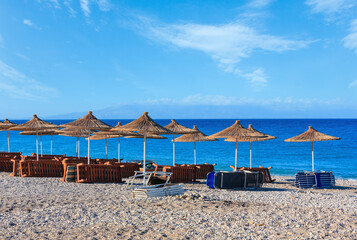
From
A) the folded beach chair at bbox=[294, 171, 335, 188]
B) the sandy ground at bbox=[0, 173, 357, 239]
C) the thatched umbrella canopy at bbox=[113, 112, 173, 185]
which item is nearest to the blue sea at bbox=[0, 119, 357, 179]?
the folded beach chair at bbox=[294, 171, 335, 188]

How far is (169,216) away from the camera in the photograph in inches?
293

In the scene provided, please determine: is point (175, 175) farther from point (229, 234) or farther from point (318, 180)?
point (229, 234)

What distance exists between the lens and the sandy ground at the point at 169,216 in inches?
247

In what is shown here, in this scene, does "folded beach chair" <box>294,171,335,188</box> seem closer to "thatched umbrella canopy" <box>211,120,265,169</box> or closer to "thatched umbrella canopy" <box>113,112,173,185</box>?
"thatched umbrella canopy" <box>211,120,265,169</box>

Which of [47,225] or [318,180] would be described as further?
[318,180]

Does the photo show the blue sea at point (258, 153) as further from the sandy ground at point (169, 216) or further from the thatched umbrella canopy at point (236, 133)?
the sandy ground at point (169, 216)

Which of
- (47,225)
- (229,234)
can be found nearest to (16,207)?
(47,225)

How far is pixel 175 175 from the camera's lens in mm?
13523

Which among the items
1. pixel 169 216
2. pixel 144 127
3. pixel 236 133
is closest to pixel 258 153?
pixel 236 133

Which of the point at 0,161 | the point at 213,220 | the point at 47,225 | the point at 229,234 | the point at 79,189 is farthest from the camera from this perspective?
the point at 0,161

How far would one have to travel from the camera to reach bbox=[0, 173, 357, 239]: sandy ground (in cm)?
627

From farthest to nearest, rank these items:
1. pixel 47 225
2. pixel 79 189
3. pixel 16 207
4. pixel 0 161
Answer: pixel 0 161
pixel 79 189
pixel 16 207
pixel 47 225

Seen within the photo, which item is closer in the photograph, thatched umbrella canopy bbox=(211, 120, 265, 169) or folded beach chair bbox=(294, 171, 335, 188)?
folded beach chair bbox=(294, 171, 335, 188)

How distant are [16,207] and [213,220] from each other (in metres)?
4.30
